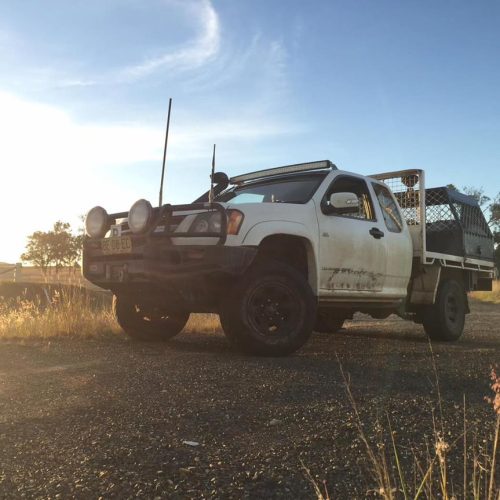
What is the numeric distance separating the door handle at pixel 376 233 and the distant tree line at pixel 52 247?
1765 inches

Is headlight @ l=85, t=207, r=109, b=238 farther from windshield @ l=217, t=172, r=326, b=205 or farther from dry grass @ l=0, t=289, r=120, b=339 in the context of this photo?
dry grass @ l=0, t=289, r=120, b=339

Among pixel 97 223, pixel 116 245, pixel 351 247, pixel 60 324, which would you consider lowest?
pixel 60 324

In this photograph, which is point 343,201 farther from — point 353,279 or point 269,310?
point 269,310

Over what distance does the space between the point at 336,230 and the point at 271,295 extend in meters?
1.24

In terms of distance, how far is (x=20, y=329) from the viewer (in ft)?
23.1

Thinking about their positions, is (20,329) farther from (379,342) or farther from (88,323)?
(379,342)

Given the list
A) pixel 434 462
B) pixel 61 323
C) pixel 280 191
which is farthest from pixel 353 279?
pixel 434 462

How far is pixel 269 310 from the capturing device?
5090mm

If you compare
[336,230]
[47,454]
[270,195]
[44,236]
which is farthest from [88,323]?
[44,236]

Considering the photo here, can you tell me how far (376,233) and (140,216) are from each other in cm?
289

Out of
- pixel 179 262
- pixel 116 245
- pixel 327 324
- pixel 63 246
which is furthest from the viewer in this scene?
pixel 63 246

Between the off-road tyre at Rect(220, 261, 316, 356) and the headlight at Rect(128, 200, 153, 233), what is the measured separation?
103 cm

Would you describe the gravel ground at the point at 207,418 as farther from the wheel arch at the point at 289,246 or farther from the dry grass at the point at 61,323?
the dry grass at the point at 61,323

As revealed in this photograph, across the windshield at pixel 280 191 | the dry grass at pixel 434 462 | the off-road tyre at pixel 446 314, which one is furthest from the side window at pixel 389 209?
the dry grass at pixel 434 462
